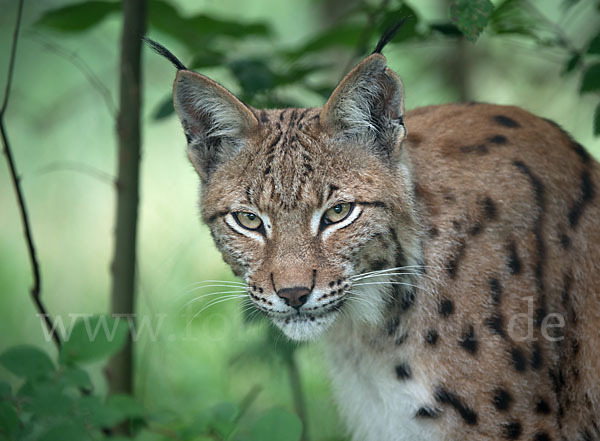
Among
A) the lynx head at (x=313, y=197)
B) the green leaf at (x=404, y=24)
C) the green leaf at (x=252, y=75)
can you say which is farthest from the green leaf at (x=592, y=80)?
the green leaf at (x=252, y=75)

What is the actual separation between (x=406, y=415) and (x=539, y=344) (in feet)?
2.56

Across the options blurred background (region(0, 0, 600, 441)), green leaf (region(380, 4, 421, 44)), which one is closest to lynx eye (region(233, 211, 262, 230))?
green leaf (region(380, 4, 421, 44))

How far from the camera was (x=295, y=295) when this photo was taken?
3217 millimetres

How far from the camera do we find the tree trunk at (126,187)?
15.4ft

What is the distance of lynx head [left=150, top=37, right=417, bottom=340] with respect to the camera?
3.32 m

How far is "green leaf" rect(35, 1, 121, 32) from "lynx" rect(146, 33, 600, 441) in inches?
52.2

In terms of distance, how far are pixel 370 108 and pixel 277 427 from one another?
164 centimetres

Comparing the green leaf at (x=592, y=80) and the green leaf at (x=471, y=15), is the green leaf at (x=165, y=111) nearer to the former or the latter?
the green leaf at (x=471, y=15)

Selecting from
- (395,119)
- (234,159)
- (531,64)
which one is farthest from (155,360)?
(531,64)

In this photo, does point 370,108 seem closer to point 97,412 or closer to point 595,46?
point 595,46

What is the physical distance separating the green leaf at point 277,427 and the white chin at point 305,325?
657mm

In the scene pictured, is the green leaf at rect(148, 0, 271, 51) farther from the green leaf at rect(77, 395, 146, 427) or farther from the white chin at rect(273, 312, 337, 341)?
the green leaf at rect(77, 395, 146, 427)

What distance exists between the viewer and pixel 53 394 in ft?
9.46

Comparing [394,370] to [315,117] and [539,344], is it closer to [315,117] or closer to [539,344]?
[539,344]
